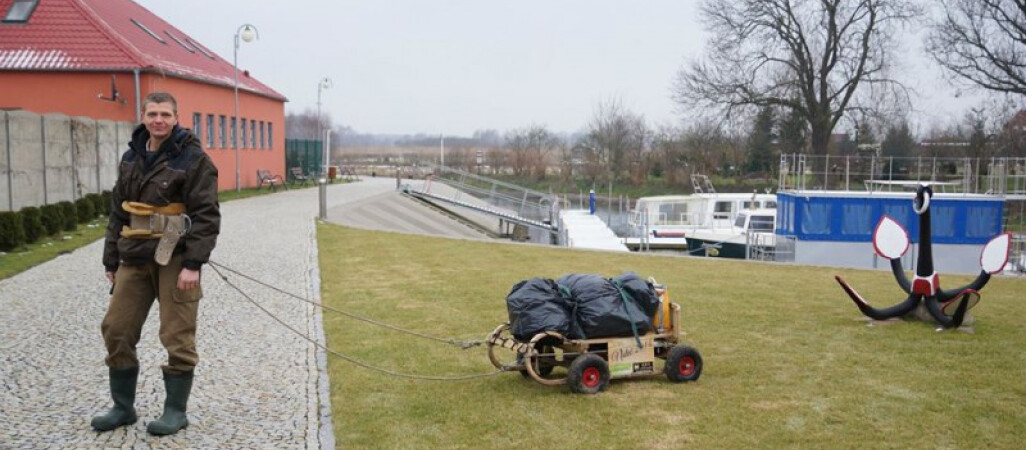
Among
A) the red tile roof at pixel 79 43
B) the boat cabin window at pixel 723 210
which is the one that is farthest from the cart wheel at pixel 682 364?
the boat cabin window at pixel 723 210

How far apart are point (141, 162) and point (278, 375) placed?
262cm

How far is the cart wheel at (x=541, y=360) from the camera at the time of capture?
7453 millimetres

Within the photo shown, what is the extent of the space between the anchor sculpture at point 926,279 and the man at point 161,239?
22.2ft

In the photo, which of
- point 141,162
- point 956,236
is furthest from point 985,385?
point 956,236

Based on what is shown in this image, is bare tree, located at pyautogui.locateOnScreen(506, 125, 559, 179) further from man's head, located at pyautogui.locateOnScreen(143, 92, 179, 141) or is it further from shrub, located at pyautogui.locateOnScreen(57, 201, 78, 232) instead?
man's head, located at pyautogui.locateOnScreen(143, 92, 179, 141)

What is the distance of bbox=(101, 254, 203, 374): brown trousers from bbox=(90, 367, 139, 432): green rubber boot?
0.07 metres

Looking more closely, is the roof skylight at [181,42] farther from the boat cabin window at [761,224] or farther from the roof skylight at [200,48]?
the boat cabin window at [761,224]

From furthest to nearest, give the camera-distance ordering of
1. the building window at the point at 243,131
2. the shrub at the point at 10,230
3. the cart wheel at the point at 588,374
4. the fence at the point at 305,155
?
the fence at the point at 305,155, the building window at the point at 243,131, the shrub at the point at 10,230, the cart wheel at the point at 588,374

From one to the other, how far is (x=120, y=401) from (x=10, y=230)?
40.3ft

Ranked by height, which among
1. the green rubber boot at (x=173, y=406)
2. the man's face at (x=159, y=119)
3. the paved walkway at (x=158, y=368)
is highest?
the man's face at (x=159, y=119)

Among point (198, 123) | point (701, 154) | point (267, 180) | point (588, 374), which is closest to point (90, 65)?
point (198, 123)

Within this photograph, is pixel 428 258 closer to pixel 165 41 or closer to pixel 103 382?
pixel 103 382

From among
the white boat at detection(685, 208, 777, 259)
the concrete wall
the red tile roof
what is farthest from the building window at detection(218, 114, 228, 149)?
the white boat at detection(685, 208, 777, 259)

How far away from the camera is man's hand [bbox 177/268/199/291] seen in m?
5.96
